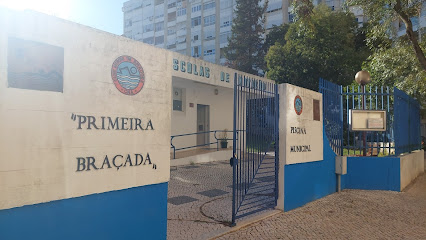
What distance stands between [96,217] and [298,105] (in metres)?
4.57

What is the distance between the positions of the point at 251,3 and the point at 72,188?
38.2 m

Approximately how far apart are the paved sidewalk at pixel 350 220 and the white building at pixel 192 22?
35.1 meters

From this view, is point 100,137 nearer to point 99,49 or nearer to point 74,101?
point 74,101

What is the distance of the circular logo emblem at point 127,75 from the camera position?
3.37 meters

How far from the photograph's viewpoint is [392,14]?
1123 cm

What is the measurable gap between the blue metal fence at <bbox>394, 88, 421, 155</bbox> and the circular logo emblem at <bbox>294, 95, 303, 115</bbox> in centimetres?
363

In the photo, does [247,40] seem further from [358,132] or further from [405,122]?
[358,132]

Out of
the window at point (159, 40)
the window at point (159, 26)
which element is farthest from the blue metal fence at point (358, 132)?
the window at point (159, 26)

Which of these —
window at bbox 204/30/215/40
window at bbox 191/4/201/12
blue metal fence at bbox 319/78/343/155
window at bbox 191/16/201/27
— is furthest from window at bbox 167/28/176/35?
blue metal fence at bbox 319/78/343/155

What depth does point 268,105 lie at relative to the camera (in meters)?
6.01

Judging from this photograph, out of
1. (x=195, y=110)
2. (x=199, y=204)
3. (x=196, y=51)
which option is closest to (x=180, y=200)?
(x=199, y=204)

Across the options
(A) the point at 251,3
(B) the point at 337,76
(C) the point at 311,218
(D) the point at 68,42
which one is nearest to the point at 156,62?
(D) the point at 68,42

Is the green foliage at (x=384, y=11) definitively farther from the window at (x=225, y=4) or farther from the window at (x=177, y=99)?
the window at (x=225, y=4)

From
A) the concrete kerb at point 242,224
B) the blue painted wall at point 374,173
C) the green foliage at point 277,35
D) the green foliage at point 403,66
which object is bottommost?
the concrete kerb at point 242,224
